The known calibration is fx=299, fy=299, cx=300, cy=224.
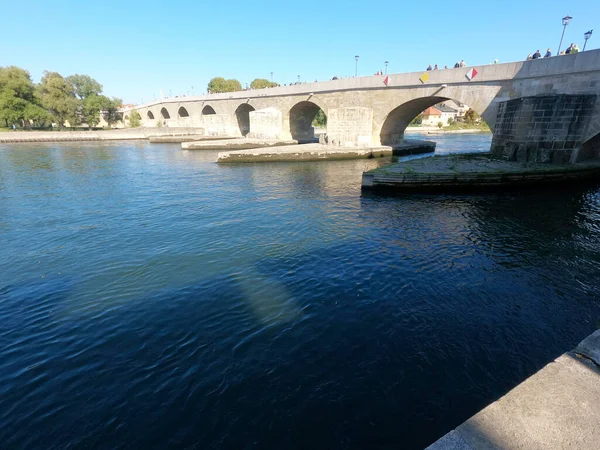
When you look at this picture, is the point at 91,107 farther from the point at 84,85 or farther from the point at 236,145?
the point at 236,145

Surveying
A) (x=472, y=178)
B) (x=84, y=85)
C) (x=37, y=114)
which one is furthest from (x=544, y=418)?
(x=84, y=85)

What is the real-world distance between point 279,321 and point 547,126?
60.4 ft

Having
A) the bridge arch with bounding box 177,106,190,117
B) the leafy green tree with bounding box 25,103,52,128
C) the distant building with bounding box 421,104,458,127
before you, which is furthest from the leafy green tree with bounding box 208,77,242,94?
the distant building with bounding box 421,104,458,127

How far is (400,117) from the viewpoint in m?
29.1

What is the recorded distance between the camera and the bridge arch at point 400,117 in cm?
2569

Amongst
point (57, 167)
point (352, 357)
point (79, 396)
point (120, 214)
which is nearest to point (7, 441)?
point (79, 396)

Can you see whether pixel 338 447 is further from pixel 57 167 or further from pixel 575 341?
pixel 57 167

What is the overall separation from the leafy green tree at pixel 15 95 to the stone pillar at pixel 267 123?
156ft

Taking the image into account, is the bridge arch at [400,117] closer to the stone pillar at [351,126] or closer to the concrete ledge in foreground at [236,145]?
the stone pillar at [351,126]

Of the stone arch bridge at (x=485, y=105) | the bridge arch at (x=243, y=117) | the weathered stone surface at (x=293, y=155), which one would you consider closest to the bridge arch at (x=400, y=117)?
the stone arch bridge at (x=485, y=105)

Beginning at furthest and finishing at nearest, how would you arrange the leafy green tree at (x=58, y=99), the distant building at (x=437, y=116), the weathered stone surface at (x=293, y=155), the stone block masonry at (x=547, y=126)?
the distant building at (x=437, y=116) < the leafy green tree at (x=58, y=99) < the weathered stone surface at (x=293, y=155) < the stone block masonry at (x=547, y=126)

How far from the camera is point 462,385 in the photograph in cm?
409

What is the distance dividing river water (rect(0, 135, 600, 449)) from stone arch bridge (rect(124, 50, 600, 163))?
6.70 metres

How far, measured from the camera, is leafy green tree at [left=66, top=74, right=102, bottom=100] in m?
68.2
